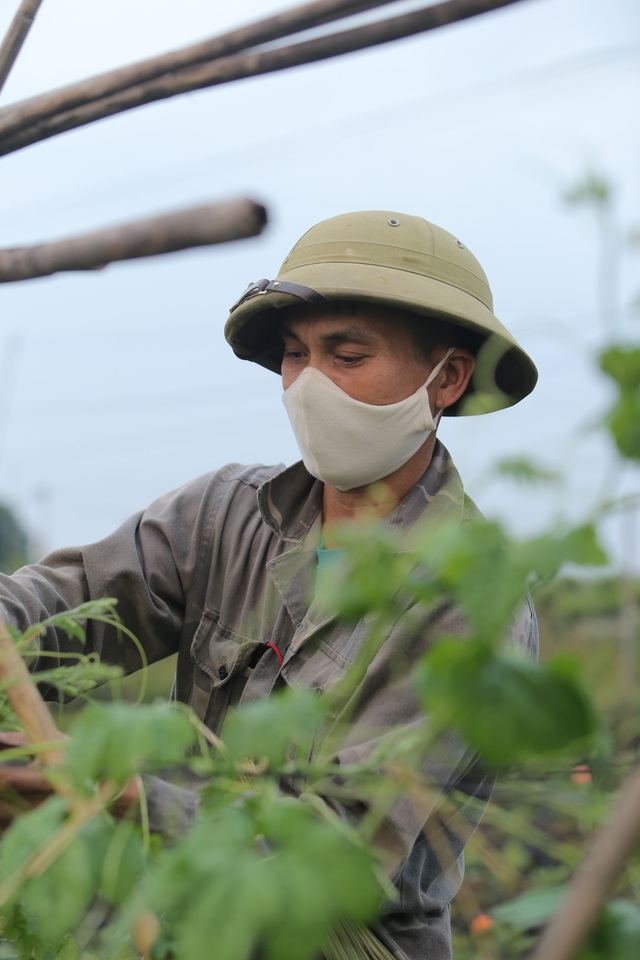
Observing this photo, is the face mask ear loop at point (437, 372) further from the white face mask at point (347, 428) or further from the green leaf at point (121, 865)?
the green leaf at point (121, 865)

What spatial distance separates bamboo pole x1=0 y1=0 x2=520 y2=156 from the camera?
96cm

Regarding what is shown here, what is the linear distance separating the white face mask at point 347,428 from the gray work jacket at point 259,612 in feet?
0.38

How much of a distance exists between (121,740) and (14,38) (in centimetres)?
109

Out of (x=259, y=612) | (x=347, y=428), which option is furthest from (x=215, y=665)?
(x=347, y=428)

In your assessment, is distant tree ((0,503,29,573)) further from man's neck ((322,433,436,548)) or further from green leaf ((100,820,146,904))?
green leaf ((100,820,146,904))

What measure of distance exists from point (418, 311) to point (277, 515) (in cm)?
54

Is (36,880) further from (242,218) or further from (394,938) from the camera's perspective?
(394,938)

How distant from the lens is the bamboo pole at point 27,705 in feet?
3.39

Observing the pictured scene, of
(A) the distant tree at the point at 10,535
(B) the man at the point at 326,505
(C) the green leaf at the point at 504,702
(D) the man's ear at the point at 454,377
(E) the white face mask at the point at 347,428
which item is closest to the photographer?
(C) the green leaf at the point at 504,702

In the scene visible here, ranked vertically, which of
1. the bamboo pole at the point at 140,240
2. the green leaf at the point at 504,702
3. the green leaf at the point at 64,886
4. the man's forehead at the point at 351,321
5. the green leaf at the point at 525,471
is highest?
the bamboo pole at the point at 140,240

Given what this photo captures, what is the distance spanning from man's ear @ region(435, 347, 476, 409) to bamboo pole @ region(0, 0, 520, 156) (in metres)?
1.14

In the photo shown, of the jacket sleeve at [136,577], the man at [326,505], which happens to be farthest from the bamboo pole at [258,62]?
the jacket sleeve at [136,577]

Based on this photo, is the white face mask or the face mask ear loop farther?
the face mask ear loop

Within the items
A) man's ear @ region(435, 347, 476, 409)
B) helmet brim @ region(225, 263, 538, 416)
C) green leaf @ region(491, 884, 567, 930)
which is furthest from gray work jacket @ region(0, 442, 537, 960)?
green leaf @ region(491, 884, 567, 930)
